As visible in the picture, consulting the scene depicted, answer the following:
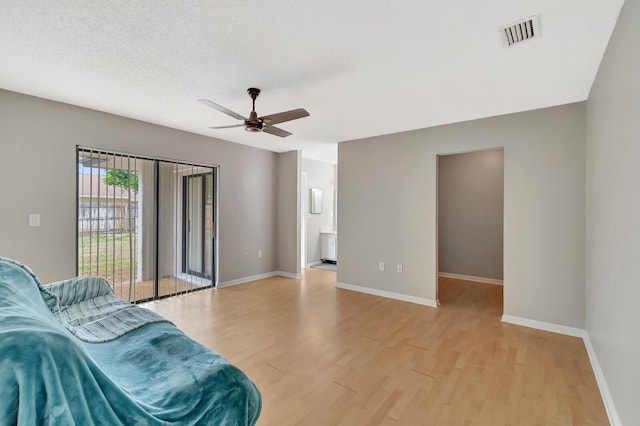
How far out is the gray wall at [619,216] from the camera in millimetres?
1536

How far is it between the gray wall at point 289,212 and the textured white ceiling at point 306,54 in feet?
7.64

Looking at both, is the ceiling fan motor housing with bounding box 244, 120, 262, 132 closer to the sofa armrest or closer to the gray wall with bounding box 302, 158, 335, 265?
the sofa armrest

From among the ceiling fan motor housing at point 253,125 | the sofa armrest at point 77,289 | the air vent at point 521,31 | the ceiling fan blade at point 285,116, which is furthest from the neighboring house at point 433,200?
the ceiling fan blade at point 285,116

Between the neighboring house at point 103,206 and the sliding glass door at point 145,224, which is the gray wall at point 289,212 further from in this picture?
the neighboring house at point 103,206

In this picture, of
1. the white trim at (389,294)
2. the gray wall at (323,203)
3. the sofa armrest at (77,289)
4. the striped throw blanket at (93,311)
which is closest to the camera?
the striped throw blanket at (93,311)

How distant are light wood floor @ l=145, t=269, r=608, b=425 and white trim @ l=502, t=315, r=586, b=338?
0.12 metres

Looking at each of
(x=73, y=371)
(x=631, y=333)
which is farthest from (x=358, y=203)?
(x=73, y=371)

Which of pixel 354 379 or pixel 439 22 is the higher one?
pixel 439 22

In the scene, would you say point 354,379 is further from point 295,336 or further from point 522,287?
point 522,287

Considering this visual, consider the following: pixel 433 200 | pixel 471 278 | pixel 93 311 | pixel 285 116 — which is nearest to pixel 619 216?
pixel 433 200

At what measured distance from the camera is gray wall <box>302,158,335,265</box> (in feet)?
23.0

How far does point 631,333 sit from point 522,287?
6.68 ft

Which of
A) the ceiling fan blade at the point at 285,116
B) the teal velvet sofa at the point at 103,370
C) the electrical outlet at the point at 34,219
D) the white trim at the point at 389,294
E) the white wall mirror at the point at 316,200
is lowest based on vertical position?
the white trim at the point at 389,294

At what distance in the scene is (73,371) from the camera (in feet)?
3.05
